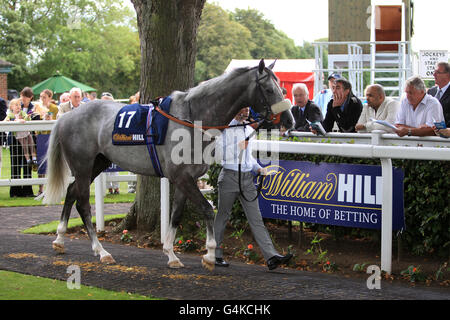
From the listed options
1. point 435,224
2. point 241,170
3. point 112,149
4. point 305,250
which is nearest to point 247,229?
point 305,250

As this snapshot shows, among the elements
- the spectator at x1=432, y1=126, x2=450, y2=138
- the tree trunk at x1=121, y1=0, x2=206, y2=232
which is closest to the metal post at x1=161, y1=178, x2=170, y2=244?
the tree trunk at x1=121, y1=0, x2=206, y2=232

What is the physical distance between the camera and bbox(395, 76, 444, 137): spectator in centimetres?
779

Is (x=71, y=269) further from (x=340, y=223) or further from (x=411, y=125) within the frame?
(x=411, y=125)

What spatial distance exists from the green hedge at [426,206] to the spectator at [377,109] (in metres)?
1.62

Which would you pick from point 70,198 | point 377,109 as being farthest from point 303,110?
point 70,198

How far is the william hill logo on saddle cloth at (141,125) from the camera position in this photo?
24.1ft

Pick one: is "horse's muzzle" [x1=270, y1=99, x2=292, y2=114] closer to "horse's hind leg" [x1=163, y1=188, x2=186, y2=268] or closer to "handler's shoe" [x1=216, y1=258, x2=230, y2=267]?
"horse's hind leg" [x1=163, y1=188, x2=186, y2=268]

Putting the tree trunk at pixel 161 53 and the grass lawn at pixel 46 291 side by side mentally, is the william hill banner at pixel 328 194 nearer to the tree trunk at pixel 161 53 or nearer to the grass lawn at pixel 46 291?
the tree trunk at pixel 161 53

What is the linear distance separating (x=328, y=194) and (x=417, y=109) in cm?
155

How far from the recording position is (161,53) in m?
8.93

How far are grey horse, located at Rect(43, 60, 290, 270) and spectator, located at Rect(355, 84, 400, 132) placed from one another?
7.48 ft

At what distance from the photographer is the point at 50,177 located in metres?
8.45

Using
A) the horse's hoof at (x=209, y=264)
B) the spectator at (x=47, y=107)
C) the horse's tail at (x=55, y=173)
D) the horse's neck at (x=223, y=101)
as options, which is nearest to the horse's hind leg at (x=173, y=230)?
the horse's hoof at (x=209, y=264)

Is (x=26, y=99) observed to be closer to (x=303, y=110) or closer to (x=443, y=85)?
(x=303, y=110)
